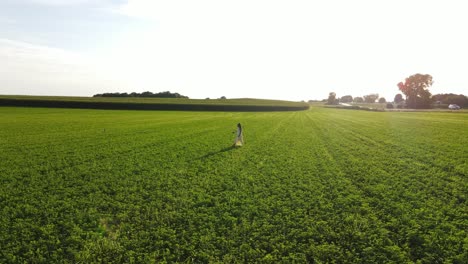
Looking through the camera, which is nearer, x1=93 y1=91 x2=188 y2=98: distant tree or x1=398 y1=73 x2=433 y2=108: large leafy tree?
x1=398 y1=73 x2=433 y2=108: large leafy tree

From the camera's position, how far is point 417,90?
11406 centimetres

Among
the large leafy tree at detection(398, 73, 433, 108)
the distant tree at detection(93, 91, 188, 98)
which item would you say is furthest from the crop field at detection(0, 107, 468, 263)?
the distant tree at detection(93, 91, 188, 98)

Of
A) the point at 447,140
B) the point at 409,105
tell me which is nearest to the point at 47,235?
the point at 447,140

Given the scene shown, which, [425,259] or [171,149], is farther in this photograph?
[171,149]

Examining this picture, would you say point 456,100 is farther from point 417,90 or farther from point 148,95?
point 148,95

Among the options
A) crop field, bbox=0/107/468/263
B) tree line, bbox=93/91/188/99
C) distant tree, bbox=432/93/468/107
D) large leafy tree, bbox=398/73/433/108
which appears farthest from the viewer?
tree line, bbox=93/91/188/99

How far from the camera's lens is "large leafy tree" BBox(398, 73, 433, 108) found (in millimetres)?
111750

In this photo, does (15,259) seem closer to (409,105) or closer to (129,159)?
(129,159)

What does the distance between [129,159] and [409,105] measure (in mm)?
Result: 129076

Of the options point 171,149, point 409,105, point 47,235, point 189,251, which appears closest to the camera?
point 189,251

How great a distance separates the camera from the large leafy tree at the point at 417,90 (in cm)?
11175

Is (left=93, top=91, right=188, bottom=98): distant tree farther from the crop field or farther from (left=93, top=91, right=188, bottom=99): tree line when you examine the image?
the crop field

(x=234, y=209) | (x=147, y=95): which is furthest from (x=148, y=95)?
(x=234, y=209)

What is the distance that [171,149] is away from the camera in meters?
18.8
